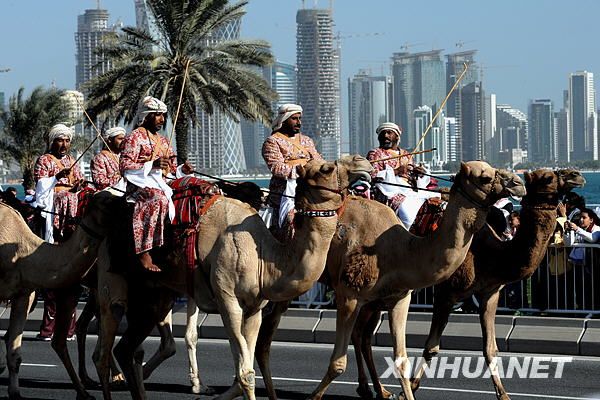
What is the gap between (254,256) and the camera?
11031 mm

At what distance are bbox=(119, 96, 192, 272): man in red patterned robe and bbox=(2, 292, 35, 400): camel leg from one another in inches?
71.4

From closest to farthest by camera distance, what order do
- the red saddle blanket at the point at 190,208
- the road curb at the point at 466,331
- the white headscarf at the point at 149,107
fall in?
the red saddle blanket at the point at 190,208 < the white headscarf at the point at 149,107 < the road curb at the point at 466,331

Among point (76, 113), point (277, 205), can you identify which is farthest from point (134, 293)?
point (76, 113)

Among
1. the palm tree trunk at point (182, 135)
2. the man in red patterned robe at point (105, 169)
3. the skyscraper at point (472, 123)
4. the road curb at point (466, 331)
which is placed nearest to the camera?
the man in red patterned robe at point (105, 169)

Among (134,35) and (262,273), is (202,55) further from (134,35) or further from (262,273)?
(262,273)

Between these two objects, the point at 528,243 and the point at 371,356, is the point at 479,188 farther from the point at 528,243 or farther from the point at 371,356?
the point at 371,356

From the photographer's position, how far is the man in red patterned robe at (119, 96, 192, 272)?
11586 millimetres

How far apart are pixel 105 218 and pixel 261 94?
25764 millimetres

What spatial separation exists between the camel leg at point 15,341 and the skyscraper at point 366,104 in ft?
340

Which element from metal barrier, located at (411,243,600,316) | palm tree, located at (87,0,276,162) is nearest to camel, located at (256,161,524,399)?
metal barrier, located at (411,243,600,316)

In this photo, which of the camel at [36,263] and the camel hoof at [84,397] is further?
the camel hoof at [84,397]

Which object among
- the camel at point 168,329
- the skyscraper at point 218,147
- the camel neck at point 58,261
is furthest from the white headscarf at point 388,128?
the skyscraper at point 218,147

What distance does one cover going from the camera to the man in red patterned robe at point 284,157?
1252 centimetres

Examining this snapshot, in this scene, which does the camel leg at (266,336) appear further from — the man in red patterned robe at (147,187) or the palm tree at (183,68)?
the palm tree at (183,68)
